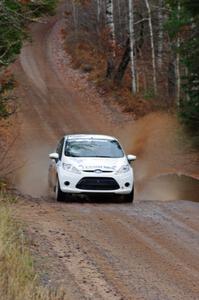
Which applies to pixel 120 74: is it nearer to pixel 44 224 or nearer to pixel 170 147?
pixel 170 147

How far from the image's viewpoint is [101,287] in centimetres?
823

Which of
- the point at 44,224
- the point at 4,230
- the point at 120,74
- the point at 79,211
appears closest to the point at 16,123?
the point at 120,74

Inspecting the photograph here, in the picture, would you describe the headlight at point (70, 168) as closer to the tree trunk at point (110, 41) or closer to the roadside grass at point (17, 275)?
the roadside grass at point (17, 275)

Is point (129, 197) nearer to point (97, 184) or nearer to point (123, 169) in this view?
point (123, 169)

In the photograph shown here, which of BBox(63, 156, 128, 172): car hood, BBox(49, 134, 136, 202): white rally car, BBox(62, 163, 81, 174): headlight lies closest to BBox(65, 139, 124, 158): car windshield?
BBox(49, 134, 136, 202): white rally car

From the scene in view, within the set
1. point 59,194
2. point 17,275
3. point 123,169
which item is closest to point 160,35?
point 123,169

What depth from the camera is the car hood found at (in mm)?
16734

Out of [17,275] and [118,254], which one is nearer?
[17,275]

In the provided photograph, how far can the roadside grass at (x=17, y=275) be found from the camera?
21.6 ft

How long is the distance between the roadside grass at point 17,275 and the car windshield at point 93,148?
7.84 metres

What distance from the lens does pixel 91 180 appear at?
16594 millimetres

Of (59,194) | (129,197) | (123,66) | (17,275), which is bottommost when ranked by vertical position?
(129,197)

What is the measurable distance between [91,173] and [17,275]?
9.40 metres

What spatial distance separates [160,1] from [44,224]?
2727 cm
